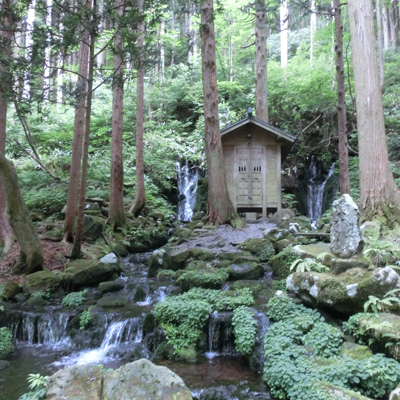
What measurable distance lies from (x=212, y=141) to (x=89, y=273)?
635 cm

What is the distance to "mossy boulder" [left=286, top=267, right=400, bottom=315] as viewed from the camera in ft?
16.9

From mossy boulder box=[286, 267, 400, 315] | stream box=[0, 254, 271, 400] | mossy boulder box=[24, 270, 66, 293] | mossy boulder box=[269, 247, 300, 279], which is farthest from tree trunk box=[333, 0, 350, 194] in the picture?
mossy boulder box=[24, 270, 66, 293]

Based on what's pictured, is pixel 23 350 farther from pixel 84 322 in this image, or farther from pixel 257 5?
pixel 257 5

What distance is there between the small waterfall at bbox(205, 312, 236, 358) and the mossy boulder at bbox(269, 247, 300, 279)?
6.49ft

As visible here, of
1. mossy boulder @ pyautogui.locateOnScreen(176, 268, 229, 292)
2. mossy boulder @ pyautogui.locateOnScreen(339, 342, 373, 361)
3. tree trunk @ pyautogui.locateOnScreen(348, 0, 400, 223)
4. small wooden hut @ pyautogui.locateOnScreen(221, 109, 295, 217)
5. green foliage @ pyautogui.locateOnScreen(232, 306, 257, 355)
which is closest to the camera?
mossy boulder @ pyautogui.locateOnScreen(339, 342, 373, 361)

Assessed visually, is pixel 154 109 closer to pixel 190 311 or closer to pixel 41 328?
pixel 41 328

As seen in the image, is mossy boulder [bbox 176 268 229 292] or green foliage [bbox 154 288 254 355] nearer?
green foliage [bbox 154 288 254 355]

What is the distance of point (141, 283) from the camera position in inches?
325

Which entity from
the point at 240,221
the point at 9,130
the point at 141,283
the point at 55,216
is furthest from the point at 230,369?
the point at 9,130

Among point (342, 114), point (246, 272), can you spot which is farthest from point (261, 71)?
point (246, 272)

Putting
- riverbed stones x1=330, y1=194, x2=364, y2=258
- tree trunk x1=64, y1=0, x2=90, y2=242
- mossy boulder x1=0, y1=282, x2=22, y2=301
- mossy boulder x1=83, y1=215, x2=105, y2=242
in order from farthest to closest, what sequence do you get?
mossy boulder x1=83, y1=215, x2=105, y2=242
tree trunk x1=64, y1=0, x2=90, y2=242
mossy boulder x1=0, y1=282, x2=22, y2=301
riverbed stones x1=330, y1=194, x2=364, y2=258

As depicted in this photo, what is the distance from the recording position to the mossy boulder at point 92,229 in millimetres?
11055

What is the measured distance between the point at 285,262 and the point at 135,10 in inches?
268

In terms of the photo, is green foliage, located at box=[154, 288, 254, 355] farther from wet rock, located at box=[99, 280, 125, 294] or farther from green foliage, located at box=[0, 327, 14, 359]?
green foliage, located at box=[0, 327, 14, 359]
